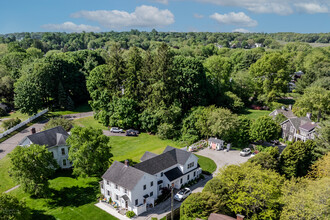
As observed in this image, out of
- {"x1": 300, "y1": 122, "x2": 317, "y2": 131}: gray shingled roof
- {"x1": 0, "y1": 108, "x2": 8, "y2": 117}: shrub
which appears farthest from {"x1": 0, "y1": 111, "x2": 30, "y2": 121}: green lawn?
{"x1": 300, "y1": 122, "x2": 317, "y2": 131}: gray shingled roof

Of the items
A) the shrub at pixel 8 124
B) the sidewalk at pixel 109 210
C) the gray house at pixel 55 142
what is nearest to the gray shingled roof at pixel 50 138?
the gray house at pixel 55 142

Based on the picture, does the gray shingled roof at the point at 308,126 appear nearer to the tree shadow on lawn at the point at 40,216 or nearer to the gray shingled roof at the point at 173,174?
the gray shingled roof at the point at 173,174

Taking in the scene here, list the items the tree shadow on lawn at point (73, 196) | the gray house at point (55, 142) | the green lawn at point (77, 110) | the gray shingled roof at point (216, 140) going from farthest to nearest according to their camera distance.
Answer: the green lawn at point (77, 110) → the gray shingled roof at point (216, 140) → the gray house at point (55, 142) → the tree shadow on lawn at point (73, 196)

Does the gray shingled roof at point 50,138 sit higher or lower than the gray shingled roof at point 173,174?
higher

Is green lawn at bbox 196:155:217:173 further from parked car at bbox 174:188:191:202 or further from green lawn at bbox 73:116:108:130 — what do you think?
green lawn at bbox 73:116:108:130

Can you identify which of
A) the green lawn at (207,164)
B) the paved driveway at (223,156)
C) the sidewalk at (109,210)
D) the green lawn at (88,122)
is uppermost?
the green lawn at (88,122)

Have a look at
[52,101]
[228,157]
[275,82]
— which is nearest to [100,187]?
[228,157]

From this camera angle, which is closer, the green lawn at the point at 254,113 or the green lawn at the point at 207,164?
the green lawn at the point at 207,164
